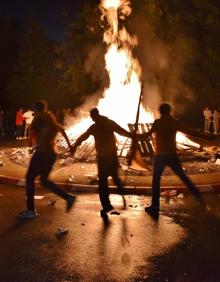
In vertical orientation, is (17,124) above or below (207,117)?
below

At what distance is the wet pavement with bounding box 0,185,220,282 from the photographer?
5445mm

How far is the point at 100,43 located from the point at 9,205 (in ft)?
91.0

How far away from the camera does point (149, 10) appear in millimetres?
30953

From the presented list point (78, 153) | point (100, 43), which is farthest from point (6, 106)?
point (78, 153)

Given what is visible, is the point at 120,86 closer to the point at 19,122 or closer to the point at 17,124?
the point at 19,122

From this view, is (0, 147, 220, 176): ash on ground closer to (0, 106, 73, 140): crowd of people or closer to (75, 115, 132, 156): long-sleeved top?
(75, 115, 132, 156): long-sleeved top

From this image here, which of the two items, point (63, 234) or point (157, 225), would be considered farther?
point (157, 225)

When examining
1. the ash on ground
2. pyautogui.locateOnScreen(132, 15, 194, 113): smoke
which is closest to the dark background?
pyautogui.locateOnScreen(132, 15, 194, 113): smoke

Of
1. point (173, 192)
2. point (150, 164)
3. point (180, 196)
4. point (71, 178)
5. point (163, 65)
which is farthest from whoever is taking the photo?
point (163, 65)

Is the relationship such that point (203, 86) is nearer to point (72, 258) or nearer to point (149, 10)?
point (149, 10)

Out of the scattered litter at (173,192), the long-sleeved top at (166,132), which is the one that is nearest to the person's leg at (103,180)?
A: the long-sleeved top at (166,132)

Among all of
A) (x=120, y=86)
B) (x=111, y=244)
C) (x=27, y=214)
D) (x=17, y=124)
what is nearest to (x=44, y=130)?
(x=27, y=214)

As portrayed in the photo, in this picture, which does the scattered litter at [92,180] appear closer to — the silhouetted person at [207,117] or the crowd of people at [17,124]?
the crowd of people at [17,124]

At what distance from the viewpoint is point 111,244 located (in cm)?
654
